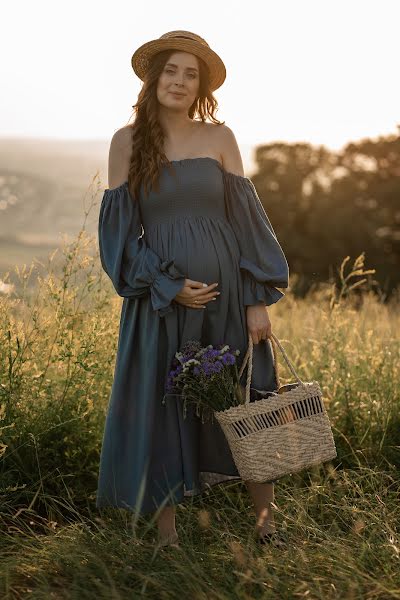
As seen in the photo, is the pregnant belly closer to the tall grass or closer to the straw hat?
the straw hat

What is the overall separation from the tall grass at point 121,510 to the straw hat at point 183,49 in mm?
761

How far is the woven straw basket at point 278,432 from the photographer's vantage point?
2.95m

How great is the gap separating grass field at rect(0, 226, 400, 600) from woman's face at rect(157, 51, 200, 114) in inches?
36.6

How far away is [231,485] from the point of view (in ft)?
12.3

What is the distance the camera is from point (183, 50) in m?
3.23

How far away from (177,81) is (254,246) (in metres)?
0.70

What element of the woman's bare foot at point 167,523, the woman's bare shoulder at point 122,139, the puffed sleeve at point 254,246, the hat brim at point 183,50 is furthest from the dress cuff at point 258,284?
the woman's bare foot at point 167,523

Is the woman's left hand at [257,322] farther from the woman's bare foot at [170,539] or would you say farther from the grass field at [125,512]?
the woman's bare foot at [170,539]

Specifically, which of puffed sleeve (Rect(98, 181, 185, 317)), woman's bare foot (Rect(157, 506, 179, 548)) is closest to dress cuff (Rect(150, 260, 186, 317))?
puffed sleeve (Rect(98, 181, 185, 317))

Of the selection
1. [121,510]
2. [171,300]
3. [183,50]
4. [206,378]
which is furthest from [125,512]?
[183,50]

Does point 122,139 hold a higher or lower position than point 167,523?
higher

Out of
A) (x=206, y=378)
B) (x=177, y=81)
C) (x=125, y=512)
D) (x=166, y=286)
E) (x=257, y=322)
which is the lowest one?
(x=125, y=512)

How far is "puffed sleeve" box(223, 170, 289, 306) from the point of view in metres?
3.23

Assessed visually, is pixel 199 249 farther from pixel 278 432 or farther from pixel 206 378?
pixel 278 432
